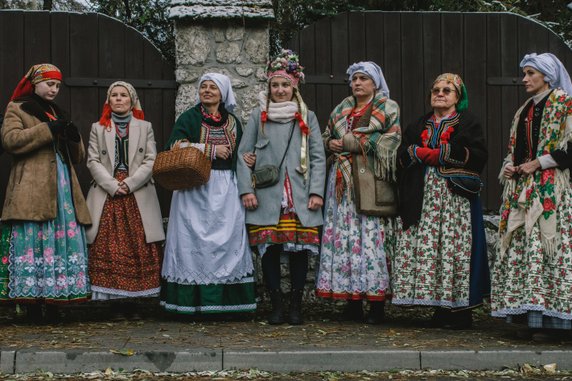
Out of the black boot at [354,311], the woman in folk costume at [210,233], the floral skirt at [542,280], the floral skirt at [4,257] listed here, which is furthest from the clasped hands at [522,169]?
the floral skirt at [4,257]

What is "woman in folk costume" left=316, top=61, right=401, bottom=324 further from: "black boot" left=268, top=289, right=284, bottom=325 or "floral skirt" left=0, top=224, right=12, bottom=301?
"floral skirt" left=0, top=224, right=12, bottom=301

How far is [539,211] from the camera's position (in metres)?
5.64

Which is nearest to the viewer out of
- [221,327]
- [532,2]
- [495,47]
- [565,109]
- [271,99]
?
[565,109]

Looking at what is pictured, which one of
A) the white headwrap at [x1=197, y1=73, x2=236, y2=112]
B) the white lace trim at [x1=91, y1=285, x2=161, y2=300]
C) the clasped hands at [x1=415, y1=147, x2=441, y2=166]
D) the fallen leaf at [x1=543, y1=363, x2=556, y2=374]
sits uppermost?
the white headwrap at [x1=197, y1=73, x2=236, y2=112]

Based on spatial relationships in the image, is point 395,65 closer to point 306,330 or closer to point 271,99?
point 271,99

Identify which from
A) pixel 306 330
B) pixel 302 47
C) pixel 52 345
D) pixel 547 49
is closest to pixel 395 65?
pixel 302 47

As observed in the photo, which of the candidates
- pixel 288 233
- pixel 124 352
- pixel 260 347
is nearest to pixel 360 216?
pixel 288 233

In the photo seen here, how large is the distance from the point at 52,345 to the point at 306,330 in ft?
5.59

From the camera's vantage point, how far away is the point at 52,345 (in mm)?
5281

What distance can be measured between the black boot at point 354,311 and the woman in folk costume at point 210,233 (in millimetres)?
747

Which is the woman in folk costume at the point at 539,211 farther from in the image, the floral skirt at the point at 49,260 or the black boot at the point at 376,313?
the floral skirt at the point at 49,260

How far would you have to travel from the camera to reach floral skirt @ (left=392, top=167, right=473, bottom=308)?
6078mm

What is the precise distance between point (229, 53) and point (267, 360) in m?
3.00

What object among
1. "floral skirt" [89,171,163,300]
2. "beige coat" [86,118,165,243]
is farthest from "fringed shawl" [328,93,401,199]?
"floral skirt" [89,171,163,300]
